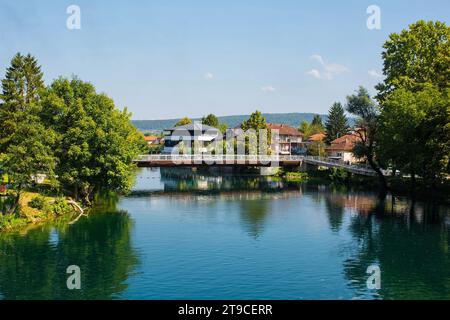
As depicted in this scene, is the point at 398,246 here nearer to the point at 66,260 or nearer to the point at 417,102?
the point at 66,260

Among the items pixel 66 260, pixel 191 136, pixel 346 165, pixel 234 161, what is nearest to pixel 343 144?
pixel 346 165

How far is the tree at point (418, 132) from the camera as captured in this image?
207ft

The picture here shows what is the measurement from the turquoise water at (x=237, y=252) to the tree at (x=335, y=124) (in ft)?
274

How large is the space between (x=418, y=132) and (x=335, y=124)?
8901cm

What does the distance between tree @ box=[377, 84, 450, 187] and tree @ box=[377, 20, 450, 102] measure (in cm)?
382

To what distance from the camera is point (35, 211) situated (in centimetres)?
5766

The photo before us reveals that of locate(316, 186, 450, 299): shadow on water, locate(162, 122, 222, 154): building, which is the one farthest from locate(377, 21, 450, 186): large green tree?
locate(162, 122, 222, 154): building

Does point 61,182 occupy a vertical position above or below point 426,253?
above

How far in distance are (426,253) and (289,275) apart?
14.2 metres

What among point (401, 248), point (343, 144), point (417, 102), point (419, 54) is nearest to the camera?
point (401, 248)

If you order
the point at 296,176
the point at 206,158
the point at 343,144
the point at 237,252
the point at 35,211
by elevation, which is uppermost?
the point at 343,144

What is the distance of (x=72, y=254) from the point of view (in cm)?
A: 4331
